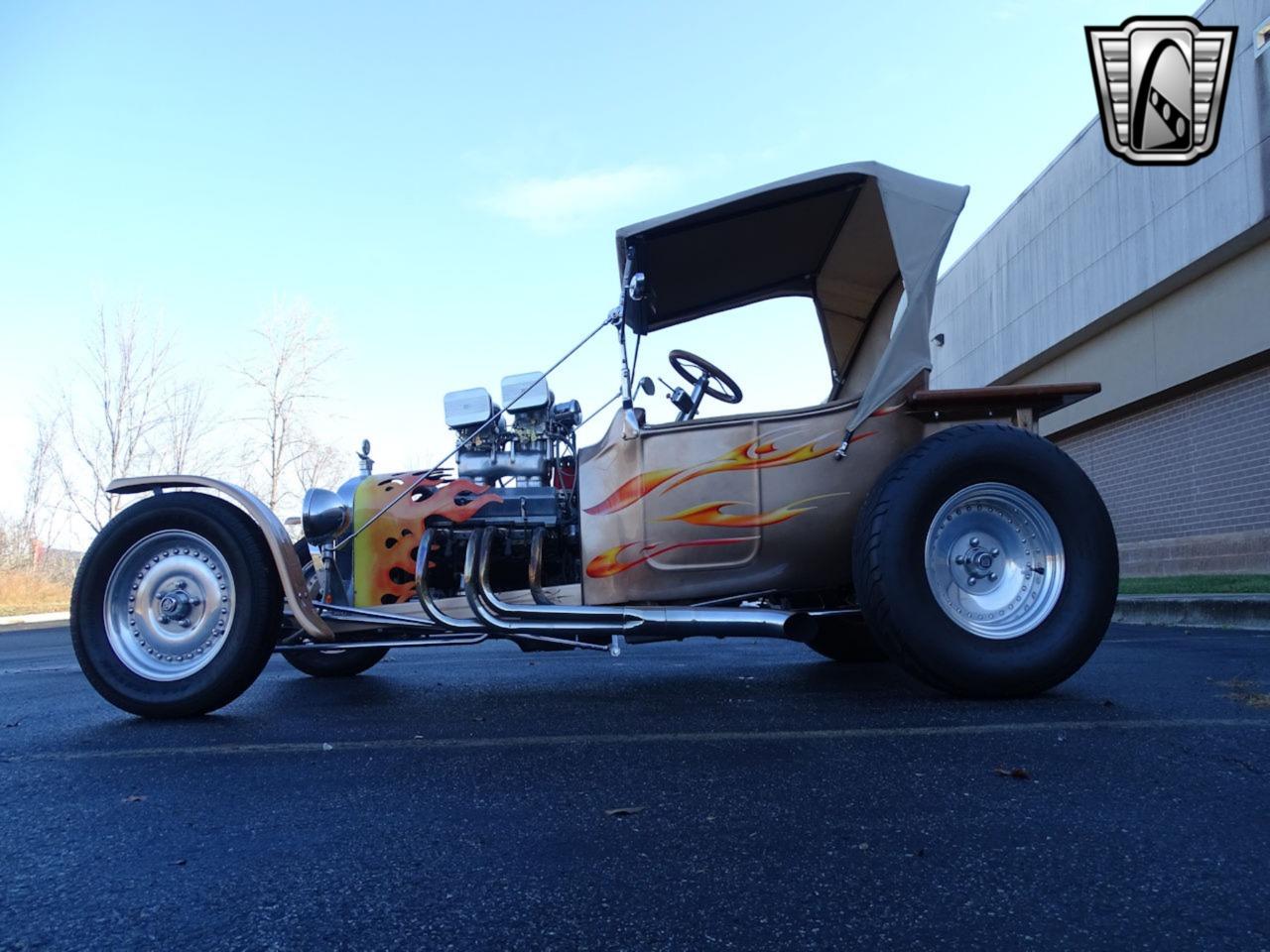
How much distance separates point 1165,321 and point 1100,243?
210cm

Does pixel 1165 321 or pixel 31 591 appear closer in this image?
pixel 1165 321

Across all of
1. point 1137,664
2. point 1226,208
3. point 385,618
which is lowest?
point 1137,664

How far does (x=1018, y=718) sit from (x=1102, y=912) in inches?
65.5

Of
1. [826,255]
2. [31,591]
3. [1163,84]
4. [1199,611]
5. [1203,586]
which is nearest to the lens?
[826,255]

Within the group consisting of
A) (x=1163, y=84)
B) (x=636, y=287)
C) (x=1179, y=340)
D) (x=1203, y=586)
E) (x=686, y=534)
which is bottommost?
(x=1203, y=586)

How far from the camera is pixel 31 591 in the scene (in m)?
22.1

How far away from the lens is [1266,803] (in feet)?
6.91

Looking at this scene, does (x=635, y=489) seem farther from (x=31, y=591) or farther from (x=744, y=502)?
(x=31, y=591)

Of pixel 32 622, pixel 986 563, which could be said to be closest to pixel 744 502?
pixel 986 563

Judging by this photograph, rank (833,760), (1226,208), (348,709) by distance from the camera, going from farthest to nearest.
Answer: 1. (1226,208)
2. (348,709)
3. (833,760)

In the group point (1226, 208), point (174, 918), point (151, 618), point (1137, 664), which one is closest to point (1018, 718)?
point (1137, 664)

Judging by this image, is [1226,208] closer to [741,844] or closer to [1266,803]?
[1266,803]

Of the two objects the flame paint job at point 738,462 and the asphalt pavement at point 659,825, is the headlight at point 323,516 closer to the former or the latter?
the asphalt pavement at point 659,825

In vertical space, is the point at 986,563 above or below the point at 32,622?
above
